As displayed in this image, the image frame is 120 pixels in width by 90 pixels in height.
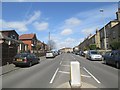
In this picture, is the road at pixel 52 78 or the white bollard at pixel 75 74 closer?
the white bollard at pixel 75 74

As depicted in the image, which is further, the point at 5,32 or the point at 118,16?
the point at 118,16

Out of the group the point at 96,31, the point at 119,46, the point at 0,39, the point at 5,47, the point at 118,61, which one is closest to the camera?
the point at 118,61

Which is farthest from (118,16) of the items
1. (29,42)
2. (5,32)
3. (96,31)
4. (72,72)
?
(72,72)

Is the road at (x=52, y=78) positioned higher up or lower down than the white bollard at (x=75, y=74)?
lower down

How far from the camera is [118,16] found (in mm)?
61875

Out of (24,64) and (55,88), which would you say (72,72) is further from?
(24,64)

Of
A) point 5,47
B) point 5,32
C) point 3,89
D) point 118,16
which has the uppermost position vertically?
point 118,16

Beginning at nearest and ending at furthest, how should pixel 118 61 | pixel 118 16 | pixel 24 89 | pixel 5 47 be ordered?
1. pixel 24 89
2. pixel 118 61
3. pixel 5 47
4. pixel 118 16

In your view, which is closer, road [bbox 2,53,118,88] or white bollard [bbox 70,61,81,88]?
white bollard [bbox 70,61,81,88]

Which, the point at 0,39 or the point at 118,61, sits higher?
the point at 0,39

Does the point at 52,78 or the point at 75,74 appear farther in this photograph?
the point at 52,78

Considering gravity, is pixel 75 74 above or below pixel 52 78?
above

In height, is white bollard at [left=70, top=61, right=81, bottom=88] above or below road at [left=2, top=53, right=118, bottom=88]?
above

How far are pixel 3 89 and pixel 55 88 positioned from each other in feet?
7.42
